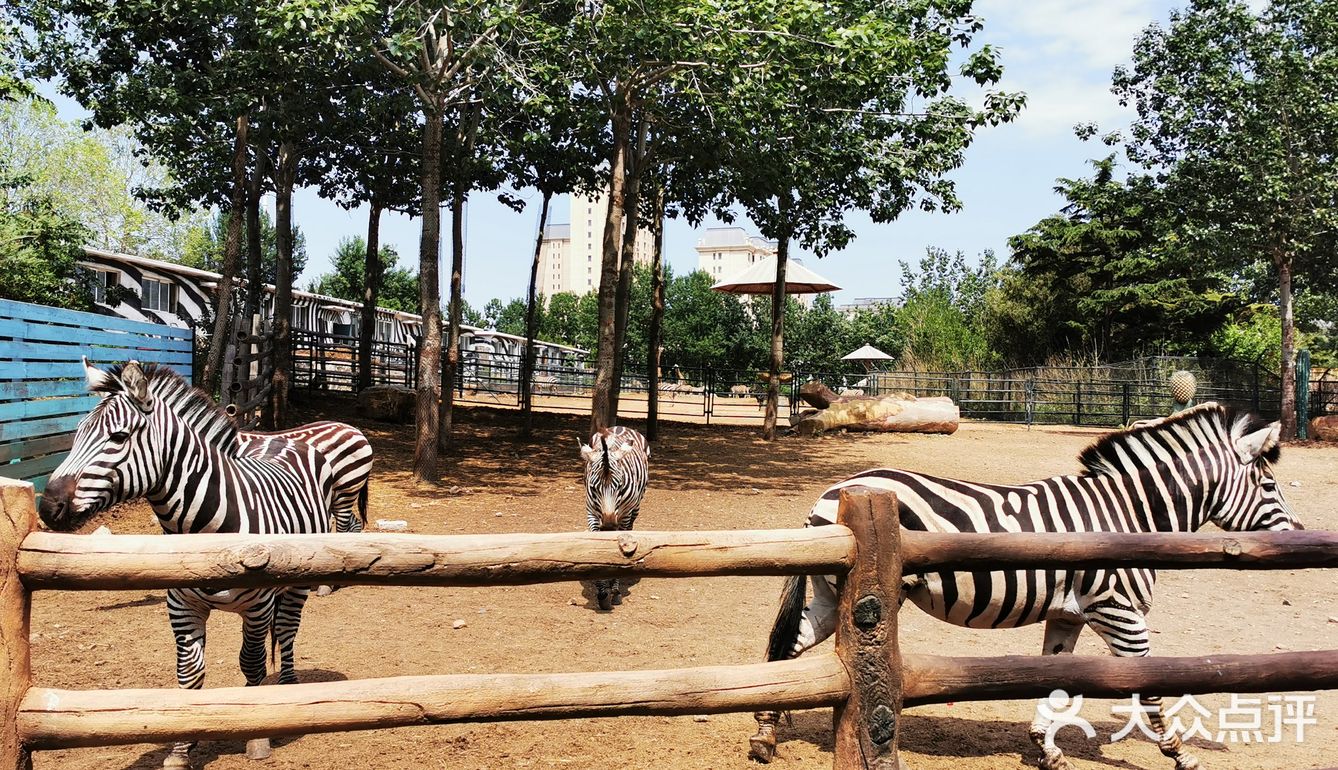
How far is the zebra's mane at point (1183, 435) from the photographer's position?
4.33 m

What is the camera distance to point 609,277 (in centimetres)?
1327

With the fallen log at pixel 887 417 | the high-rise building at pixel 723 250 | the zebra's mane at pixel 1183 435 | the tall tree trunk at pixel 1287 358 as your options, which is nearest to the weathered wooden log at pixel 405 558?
the zebra's mane at pixel 1183 435

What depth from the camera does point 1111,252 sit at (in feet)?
95.5

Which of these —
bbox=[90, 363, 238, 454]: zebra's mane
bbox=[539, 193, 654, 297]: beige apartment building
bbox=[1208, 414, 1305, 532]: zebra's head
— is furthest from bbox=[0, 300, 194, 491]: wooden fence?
bbox=[539, 193, 654, 297]: beige apartment building

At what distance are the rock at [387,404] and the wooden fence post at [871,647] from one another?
Answer: 610 inches

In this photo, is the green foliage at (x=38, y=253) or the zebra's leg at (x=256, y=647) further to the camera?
the green foliage at (x=38, y=253)

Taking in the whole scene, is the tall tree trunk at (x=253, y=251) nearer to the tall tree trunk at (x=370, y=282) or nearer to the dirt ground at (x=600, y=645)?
the tall tree trunk at (x=370, y=282)

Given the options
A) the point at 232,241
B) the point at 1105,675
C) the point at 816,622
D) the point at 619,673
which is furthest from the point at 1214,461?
the point at 232,241

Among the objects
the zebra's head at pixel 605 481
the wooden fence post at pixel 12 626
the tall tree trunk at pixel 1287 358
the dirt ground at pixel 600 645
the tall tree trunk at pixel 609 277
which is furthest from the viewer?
the tall tree trunk at pixel 1287 358

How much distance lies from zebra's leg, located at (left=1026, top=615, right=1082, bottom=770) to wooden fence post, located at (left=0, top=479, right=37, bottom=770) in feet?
12.6

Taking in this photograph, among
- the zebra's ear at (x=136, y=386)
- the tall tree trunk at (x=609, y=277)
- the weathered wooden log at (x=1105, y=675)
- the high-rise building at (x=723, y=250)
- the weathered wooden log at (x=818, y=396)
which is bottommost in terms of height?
the weathered wooden log at (x=1105, y=675)

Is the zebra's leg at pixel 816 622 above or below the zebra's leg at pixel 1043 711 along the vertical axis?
above

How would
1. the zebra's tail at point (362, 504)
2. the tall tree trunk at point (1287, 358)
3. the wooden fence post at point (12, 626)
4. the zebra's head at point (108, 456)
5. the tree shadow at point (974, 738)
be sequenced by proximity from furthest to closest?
1. the tall tree trunk at point (1287, 358)
2. the zebra's tail at point (362, 504)
3. the tree shadow at point (974, 738)
4. the zebra's head at point (108, 456)
5. the wooden fence post at point (12, 626)

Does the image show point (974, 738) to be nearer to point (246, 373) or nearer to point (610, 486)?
point (610, 486)
